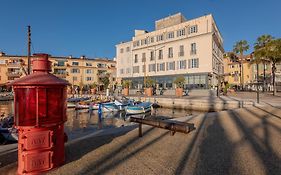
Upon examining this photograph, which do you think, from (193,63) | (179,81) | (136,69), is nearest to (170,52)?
(193,63)

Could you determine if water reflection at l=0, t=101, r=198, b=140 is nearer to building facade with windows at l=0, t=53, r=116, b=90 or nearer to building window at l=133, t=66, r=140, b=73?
building window at l=133, t=66, r=140, b=73

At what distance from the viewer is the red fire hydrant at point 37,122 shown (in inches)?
176

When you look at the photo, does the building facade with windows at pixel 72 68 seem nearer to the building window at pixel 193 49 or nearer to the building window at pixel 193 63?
the building window at pixel 193 63

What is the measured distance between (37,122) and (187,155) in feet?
13.7

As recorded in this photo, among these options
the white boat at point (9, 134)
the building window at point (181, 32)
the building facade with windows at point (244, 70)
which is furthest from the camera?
the building facade with windows at point (244, 70)

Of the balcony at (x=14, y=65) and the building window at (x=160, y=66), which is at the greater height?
the balcony at (x=14, y=65)

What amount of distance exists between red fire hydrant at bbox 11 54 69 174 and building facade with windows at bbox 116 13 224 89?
40.6 metres

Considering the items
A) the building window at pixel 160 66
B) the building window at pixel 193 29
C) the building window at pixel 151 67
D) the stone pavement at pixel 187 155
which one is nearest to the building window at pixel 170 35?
the building window at pixel 193 29

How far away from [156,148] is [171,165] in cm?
139

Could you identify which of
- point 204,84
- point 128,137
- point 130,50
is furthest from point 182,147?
point 130,50

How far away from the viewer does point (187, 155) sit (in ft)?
18.4

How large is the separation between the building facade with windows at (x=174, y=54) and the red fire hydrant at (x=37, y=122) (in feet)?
133

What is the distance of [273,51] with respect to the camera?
101 feet

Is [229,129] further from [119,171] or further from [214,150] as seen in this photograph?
[119,171]
